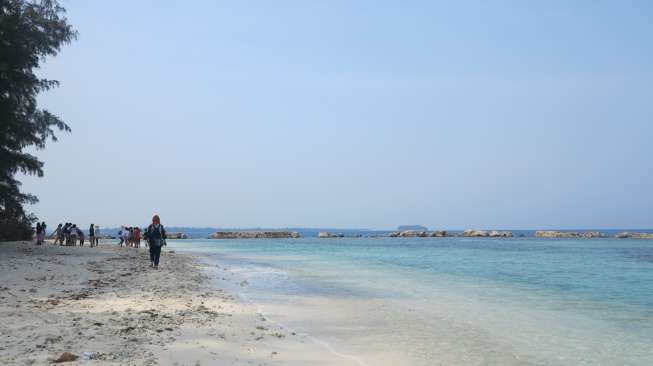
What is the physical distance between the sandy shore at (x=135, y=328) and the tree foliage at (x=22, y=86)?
9.66 m

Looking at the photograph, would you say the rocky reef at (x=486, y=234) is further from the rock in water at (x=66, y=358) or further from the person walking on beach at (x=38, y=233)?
the rock in water at (x=66, y=358)

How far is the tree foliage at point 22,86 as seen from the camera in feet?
68.2

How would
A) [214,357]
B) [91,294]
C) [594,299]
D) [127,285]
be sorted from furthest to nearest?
[594,299] → [127,285] → [91,294] → [214,357]

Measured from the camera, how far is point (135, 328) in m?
8.41

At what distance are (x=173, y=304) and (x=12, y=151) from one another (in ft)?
56.8

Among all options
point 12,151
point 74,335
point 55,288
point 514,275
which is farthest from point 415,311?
point 12,151

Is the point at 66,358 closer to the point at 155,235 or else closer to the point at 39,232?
the point at 155,235

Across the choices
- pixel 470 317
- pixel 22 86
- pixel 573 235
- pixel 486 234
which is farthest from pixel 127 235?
pixel 573 235

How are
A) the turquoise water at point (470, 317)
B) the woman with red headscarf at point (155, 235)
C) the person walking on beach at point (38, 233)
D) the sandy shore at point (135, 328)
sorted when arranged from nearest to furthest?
the sandy shore at point (135, 328) → the turquoise water at point (470, 317) → the woman with red headscarf at point (155, 235) → the person walking on beach at point (38, 233)

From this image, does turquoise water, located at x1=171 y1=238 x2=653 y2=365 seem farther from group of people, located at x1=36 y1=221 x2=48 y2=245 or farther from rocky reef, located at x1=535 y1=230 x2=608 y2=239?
rocky reef, located at x1=535 y1=230 x2=608 y2=239

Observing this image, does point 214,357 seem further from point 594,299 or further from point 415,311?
point 594,299

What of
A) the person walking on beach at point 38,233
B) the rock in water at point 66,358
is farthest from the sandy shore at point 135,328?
the person walking on beach at point 38,233

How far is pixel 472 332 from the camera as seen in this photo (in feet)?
34.1

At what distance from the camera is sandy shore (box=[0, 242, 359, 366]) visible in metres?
6.73
